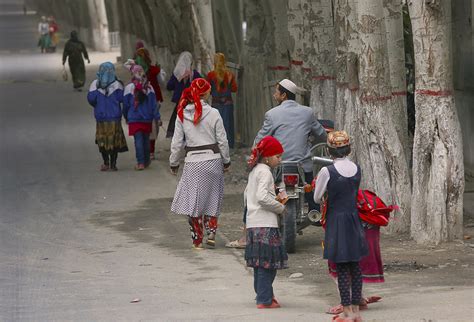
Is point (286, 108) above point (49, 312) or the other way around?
above

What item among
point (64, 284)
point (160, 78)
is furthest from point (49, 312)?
point (160, 78)

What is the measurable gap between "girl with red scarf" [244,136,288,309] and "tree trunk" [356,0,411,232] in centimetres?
362

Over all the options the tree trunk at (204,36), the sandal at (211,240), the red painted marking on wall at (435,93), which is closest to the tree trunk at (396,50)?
the red painted marking on wall at (435,93)

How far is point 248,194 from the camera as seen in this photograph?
35.2ft

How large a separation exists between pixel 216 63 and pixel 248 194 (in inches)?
435

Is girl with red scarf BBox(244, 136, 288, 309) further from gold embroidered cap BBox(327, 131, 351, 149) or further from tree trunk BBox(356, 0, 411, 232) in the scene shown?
tree trunk BBox(356, 0, 411, 232)

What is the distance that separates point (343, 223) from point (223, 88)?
40.3 ft

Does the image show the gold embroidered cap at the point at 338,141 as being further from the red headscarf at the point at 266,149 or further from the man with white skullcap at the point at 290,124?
the man with white skullcap at the point at 290,124

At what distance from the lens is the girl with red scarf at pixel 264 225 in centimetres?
1047

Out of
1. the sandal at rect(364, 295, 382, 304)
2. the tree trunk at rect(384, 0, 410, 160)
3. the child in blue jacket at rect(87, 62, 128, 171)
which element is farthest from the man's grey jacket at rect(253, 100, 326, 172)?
the child in blue jacket at rect(87, 62, 128, 171)

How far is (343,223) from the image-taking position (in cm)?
977

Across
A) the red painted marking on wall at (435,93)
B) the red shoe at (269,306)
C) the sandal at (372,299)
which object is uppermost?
the red painted marking on wall at (435,93)

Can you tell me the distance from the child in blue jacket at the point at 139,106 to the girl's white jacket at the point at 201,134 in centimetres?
619

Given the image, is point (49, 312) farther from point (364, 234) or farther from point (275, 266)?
point (364, 234)
